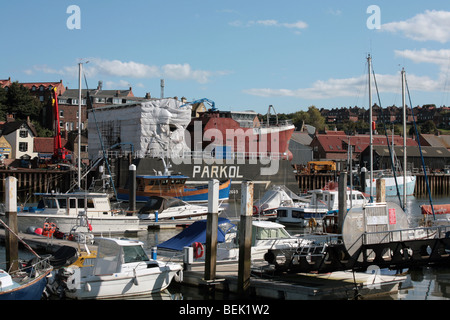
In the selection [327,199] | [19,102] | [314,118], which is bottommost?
[327,199]

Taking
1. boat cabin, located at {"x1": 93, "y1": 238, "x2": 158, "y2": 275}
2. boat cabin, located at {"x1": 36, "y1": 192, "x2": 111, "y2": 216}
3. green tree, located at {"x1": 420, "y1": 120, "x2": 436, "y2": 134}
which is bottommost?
boat cabin, located at {"x1": 93, "y1": 238, "x2": 158, "y2": 275}

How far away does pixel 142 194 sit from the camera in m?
40.8

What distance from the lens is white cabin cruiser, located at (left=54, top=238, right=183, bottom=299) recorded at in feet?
50.8

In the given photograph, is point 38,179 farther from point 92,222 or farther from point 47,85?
point 47,85

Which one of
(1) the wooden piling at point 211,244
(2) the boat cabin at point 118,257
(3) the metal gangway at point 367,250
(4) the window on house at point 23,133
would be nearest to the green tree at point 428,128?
(4) the window on house at point 23,133

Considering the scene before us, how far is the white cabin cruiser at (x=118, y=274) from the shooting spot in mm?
15469

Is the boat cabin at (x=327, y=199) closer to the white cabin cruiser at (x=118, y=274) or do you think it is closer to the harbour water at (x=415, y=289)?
the harbour water at (x=415, y=289)

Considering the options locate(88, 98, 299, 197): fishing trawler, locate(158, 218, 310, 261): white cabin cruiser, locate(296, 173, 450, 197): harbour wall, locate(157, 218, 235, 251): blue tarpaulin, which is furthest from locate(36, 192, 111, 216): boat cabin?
locate(296, 173, 450, 197): harbour wall

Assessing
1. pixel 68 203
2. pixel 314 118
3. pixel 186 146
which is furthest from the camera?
pixel 314 118

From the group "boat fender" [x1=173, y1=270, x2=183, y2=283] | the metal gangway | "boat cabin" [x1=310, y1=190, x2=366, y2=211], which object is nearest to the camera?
the metal gangway

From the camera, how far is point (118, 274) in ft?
52.3

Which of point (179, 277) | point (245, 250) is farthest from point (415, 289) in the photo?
point (179, 277)

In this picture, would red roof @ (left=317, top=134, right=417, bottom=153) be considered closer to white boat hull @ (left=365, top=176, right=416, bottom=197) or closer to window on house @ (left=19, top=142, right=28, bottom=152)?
white boat hull @ (left=365, top=176, right=416, bottom=197)

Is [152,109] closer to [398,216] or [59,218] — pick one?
[59,218]
